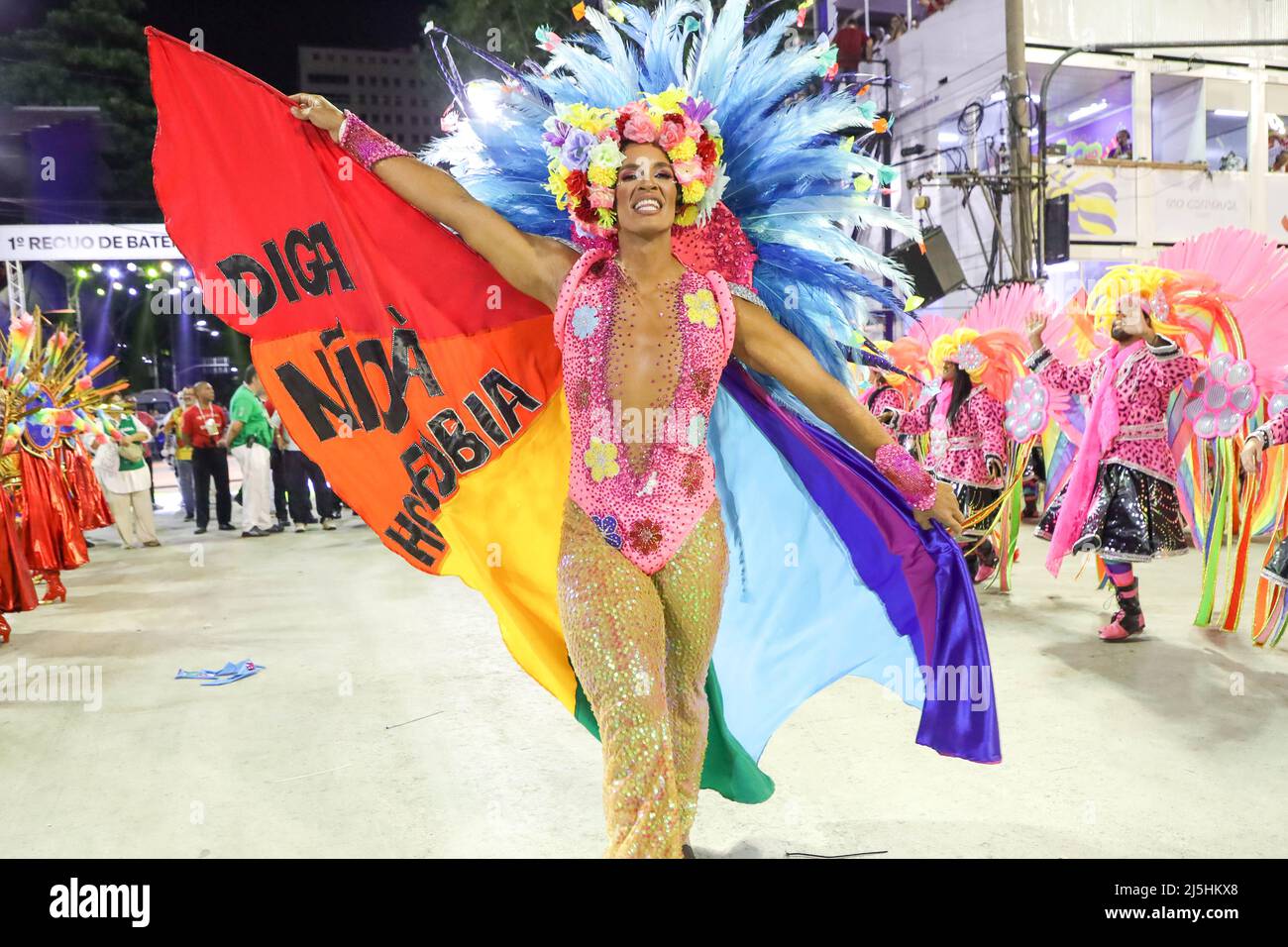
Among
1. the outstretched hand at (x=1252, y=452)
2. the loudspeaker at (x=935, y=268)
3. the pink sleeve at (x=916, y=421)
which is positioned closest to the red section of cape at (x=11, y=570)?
the pink sleeve at (x=916, y=421)

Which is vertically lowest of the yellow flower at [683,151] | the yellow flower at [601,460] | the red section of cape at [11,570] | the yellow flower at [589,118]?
the red section of cape at [11,570]

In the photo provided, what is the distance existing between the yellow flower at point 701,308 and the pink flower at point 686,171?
286 mm

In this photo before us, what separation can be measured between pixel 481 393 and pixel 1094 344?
16.4ft

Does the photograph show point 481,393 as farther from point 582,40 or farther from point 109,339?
point 109,339

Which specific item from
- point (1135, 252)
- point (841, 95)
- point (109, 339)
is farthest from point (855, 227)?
point (109, 339)

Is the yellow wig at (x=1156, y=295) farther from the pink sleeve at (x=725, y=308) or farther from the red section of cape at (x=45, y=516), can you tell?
the red section of cape at (x=45, y=516)

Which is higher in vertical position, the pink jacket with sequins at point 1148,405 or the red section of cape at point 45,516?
the pink jacket with sequins at point 1148,405

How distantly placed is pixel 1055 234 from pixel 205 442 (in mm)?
10870

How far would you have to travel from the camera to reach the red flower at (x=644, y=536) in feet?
7.55

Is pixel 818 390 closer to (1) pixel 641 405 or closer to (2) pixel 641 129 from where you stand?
(1) pixel 641 405

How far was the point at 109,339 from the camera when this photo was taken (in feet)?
87.1

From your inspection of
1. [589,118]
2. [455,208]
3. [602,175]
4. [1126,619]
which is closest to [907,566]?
[602,175]

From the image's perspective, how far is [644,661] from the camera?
2.16 m
